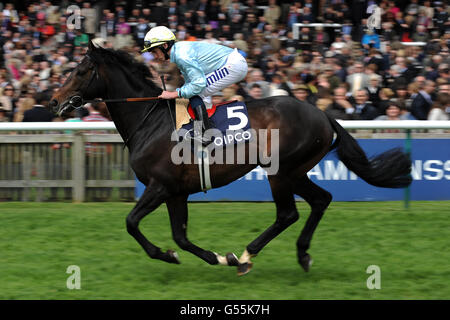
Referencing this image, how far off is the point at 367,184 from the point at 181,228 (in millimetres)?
3163

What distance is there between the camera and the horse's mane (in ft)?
17.9

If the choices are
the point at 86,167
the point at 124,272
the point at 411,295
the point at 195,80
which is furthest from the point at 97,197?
the point at 411,295

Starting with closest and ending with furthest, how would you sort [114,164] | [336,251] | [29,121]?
1. [336,251]
2. [114,164]
3. [29,121]

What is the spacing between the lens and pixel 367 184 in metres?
7.88

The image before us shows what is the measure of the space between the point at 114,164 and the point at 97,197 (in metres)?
0.42

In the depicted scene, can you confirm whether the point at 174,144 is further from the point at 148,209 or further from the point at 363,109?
the point at 363,109

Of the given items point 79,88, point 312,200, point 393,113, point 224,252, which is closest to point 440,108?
point 393,113

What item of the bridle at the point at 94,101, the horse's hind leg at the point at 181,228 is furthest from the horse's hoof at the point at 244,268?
the bridle at the point at 94,101

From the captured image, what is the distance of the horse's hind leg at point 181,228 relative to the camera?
5.24 m

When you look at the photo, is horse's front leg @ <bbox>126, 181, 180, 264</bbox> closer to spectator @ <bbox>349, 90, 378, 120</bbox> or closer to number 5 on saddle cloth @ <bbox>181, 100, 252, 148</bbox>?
number 5 on saddle cloth @ <bbox>181, 100, 252, 148</bbox>

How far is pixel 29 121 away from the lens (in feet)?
29.1

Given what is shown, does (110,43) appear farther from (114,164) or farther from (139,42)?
(114,164)

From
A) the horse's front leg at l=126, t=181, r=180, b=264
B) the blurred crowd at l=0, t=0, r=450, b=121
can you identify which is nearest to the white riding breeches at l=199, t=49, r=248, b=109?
the horse's front leg at l=126, t=181, r=180, b=264

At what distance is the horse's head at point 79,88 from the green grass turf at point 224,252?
122 cm
